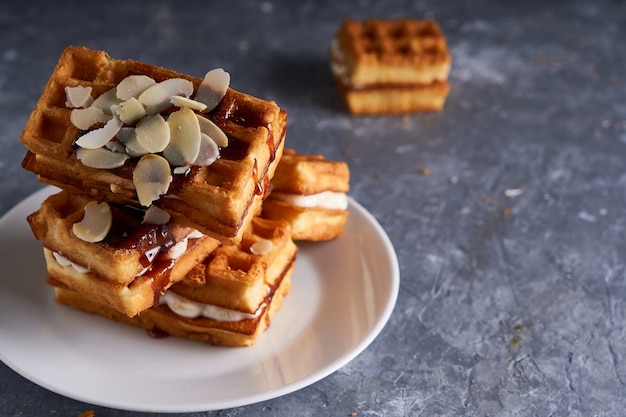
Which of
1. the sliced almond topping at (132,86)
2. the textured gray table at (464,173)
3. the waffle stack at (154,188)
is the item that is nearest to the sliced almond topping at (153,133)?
the waffle stack at (154,188)

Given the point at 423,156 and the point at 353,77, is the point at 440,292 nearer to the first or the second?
the point at 423,156

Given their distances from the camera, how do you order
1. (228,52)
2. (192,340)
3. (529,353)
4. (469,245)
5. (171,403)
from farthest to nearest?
(228,52) < (469,245) < (529,353) < (192,340) < (171,403)

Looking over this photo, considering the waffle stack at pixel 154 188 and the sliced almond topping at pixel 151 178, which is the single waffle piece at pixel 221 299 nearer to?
the waffle stack at pixel 154 188

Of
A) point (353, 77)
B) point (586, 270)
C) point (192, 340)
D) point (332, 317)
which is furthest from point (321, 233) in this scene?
point (353, 77)

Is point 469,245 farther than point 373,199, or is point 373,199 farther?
point 373,199

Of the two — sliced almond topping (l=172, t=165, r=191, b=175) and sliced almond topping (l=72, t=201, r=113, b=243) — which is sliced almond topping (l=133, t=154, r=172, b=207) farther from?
sliced almond topping (l=72, t=201, r=113, b=243)

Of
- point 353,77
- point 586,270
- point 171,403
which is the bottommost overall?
point 586,270

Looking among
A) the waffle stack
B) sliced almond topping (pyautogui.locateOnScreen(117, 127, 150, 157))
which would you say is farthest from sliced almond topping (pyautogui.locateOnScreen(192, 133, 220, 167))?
sliced almond topping (pyautogui.locateOnScreen(117, 127, 150, 157))
